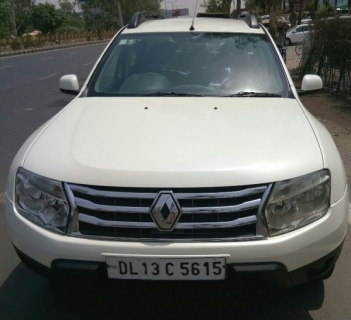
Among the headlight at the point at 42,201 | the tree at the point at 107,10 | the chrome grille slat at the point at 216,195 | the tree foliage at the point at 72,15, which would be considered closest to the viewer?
the chrome grille slat at the point at 216,195

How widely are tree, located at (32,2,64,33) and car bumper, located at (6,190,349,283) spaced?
7680 cm

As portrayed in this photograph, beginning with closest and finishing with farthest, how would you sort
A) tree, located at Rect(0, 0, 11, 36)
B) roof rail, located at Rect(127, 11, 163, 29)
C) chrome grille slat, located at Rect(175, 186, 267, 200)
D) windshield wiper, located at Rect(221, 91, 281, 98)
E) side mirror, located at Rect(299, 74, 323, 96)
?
1. chrome grille slat, located at Rect(175, 186, 267, 200)
2. windshield wiper, located at Rect(221, 91, 281, 98)
3. side mirror, located at Rect(299, 74, 323, 96)
4. roof rail, located at Rect(127, 11, 163, 29)
5. tree, located at Rect(0, 0, 11, 36)

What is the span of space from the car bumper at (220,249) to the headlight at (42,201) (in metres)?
0.05

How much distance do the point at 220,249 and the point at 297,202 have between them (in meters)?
0.48

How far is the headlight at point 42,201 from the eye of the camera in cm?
246

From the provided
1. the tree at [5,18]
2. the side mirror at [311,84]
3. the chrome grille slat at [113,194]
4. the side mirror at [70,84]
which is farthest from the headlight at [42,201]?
the tree at [5,18]

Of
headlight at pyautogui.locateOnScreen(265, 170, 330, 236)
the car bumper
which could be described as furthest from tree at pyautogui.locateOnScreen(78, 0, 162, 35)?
headlight at pyautogui.locateOnScreen(265, 170, 330, 236)

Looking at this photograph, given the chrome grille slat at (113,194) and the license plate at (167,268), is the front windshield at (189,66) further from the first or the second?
the license plate at (167,268)

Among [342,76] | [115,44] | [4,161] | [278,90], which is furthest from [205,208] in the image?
[342,76]

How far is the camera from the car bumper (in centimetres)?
235

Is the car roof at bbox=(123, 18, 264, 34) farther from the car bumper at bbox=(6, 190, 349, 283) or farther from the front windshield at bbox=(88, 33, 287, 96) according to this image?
the car bumper at bbox=(6, 190, 349, 283)

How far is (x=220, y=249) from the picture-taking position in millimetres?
2346

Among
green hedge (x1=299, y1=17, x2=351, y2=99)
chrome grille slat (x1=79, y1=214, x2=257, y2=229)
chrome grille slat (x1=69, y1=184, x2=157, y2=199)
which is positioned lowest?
green hedge (x1=299, y1=17, x2=351, y2=99)

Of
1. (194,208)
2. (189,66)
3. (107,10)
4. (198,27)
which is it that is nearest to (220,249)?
(194,208)
